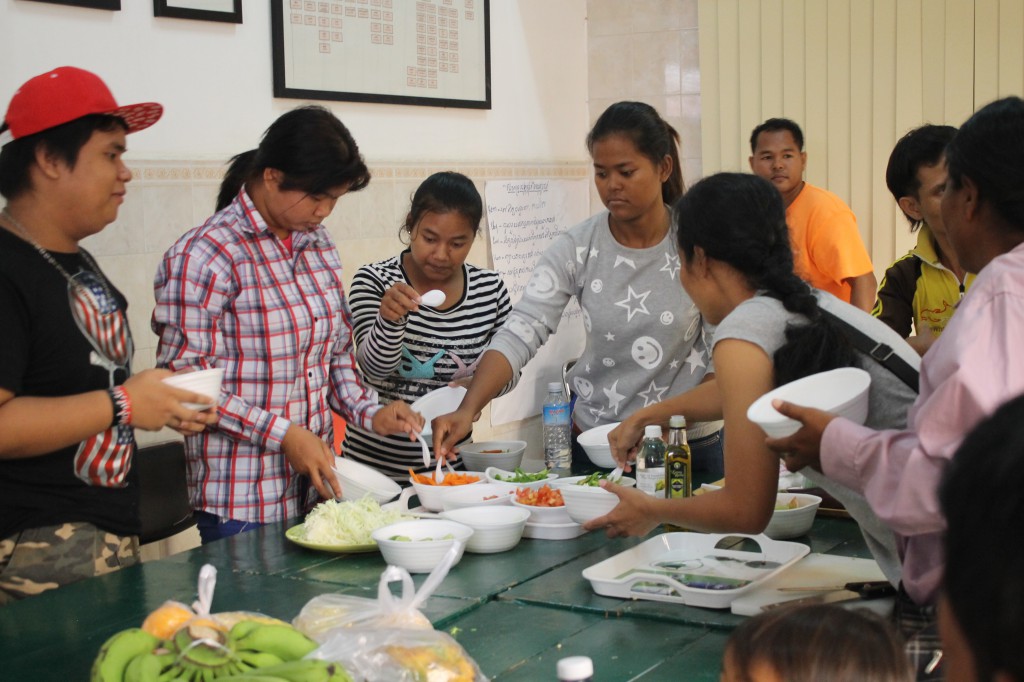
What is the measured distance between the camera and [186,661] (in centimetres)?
132

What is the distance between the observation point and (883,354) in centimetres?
197

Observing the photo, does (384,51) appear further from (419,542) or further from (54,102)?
(419,542)

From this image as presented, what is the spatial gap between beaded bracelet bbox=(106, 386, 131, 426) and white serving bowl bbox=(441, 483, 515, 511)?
80 centimetres

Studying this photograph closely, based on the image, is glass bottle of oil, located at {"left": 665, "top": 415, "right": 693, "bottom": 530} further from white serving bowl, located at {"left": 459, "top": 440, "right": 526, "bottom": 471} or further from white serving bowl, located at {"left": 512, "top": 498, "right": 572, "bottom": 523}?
white serving bowl, located at {"left": 459, "top": 440, "right": 526, "bottom": 471}

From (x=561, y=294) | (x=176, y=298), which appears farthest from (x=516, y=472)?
(x=176, y=298)

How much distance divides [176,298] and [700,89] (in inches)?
148

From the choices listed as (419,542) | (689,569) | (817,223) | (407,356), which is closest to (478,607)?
(419,542)

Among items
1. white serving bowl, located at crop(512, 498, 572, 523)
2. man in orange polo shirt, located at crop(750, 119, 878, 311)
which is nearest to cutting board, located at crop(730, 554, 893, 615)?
white serving bowl, located at crop(512, 498, 572, 523)

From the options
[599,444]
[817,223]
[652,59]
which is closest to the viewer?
[599,444]

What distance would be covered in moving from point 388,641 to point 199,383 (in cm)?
94

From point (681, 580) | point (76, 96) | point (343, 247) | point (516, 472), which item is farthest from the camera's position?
point (343, 247)

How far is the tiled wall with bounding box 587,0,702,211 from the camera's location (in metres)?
5.73

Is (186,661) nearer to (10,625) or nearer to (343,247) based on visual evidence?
(10,625)

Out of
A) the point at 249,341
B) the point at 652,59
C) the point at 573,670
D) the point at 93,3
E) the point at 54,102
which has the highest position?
the point at 652,59
